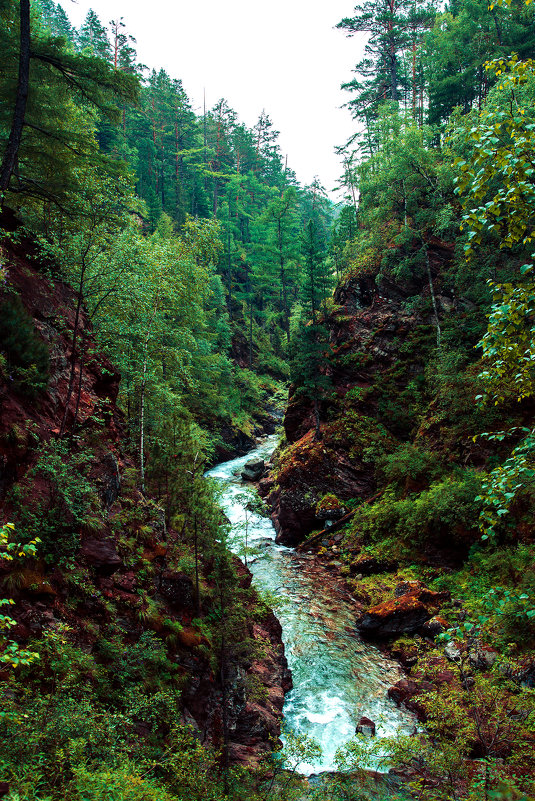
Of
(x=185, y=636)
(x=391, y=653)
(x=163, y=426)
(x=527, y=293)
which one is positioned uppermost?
(x=527, y=293)

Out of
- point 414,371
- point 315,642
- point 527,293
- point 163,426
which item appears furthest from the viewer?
point 414,371

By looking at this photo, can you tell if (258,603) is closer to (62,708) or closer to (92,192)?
(62,708)

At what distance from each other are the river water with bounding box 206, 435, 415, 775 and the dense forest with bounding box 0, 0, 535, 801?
1.61 ft

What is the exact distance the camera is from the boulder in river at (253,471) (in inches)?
1022

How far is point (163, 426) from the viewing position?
35.1ft

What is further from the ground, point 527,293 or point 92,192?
point 92,192

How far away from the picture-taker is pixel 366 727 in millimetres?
8531

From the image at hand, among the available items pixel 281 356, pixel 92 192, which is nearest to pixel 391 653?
pixel 92 192

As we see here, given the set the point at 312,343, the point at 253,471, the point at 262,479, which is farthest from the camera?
the point at 253,471

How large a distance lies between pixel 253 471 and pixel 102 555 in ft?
62.2

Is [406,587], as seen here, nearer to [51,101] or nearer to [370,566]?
[370,566]

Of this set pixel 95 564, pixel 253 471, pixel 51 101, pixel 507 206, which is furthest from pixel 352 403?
pixel 507 206

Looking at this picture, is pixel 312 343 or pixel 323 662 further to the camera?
pixel 312 343

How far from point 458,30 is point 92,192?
2933 centimetres
